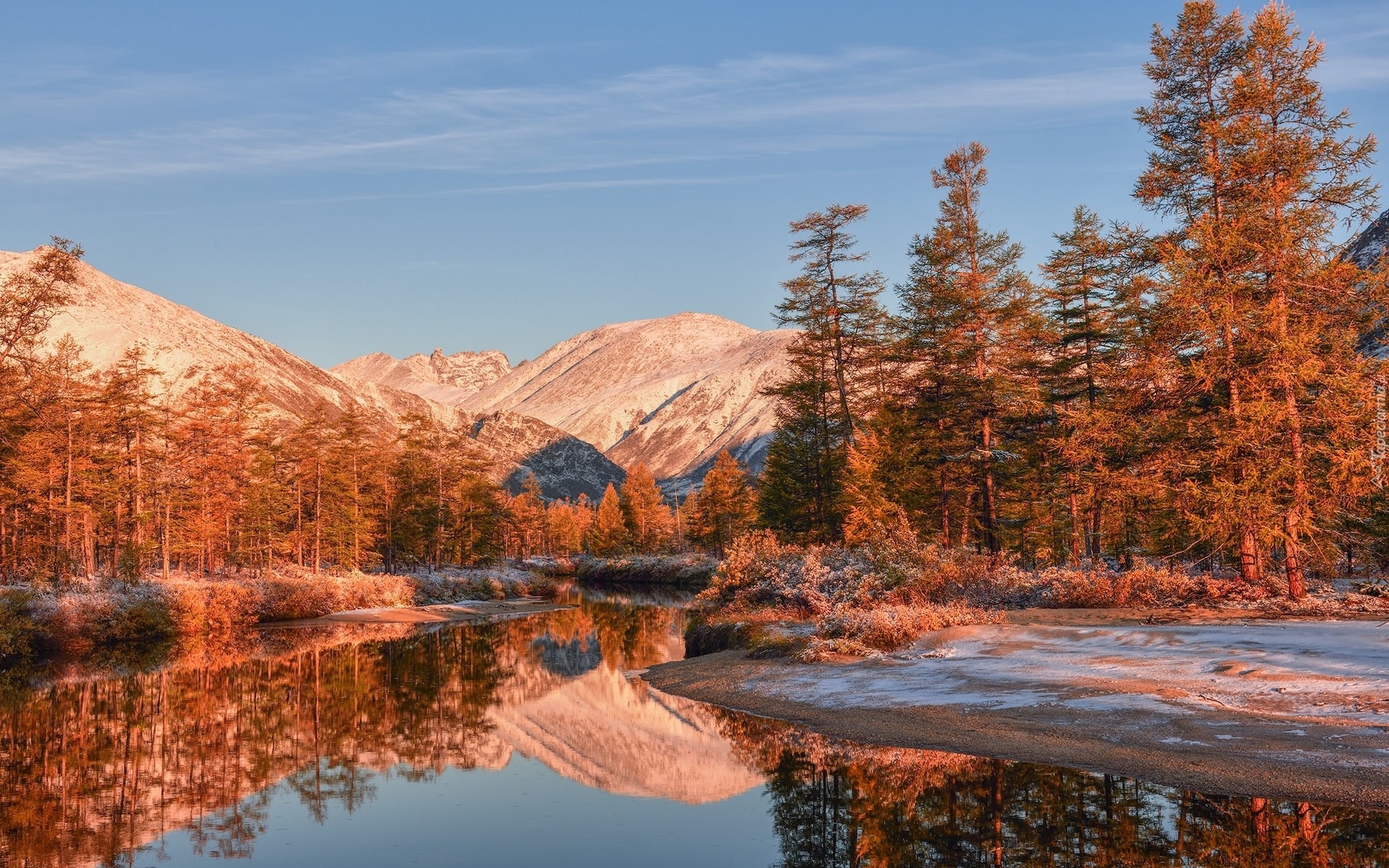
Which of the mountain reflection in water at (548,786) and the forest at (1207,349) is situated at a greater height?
the forest at (1207,349)

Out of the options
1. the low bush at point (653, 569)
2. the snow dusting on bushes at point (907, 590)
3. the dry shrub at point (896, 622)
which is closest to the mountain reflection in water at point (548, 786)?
the dry shrub at point (896, 622)

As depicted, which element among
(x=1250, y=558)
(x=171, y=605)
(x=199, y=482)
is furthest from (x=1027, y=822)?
(x=199, y=482)

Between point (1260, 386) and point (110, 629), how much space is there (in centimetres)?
3720

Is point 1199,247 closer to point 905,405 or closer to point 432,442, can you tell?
point 905,405

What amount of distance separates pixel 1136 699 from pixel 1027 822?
473cm

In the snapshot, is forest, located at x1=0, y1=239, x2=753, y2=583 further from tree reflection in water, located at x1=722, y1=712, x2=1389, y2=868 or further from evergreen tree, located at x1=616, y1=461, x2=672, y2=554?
tree reflection in water, located at x1=722, y1=712, x2=1389, y2=868

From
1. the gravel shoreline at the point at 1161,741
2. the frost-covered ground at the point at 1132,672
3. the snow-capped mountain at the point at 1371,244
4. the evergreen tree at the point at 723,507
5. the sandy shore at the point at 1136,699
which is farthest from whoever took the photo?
the snow-capped mountain at the point at 1371,244

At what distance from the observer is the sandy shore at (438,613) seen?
148 ft

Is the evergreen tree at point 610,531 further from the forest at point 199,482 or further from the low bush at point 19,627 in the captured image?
the low bush at point 19,627

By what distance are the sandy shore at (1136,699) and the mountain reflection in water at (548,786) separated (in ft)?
1.71

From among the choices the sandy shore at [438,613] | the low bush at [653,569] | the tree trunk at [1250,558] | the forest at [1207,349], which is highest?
the forest at [1207,349]

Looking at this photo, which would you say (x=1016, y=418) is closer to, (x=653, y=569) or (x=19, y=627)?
(x=19, y=627)

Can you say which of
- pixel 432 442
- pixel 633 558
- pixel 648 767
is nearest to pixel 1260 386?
pixel 648 767

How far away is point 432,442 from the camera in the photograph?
70.0 metres
